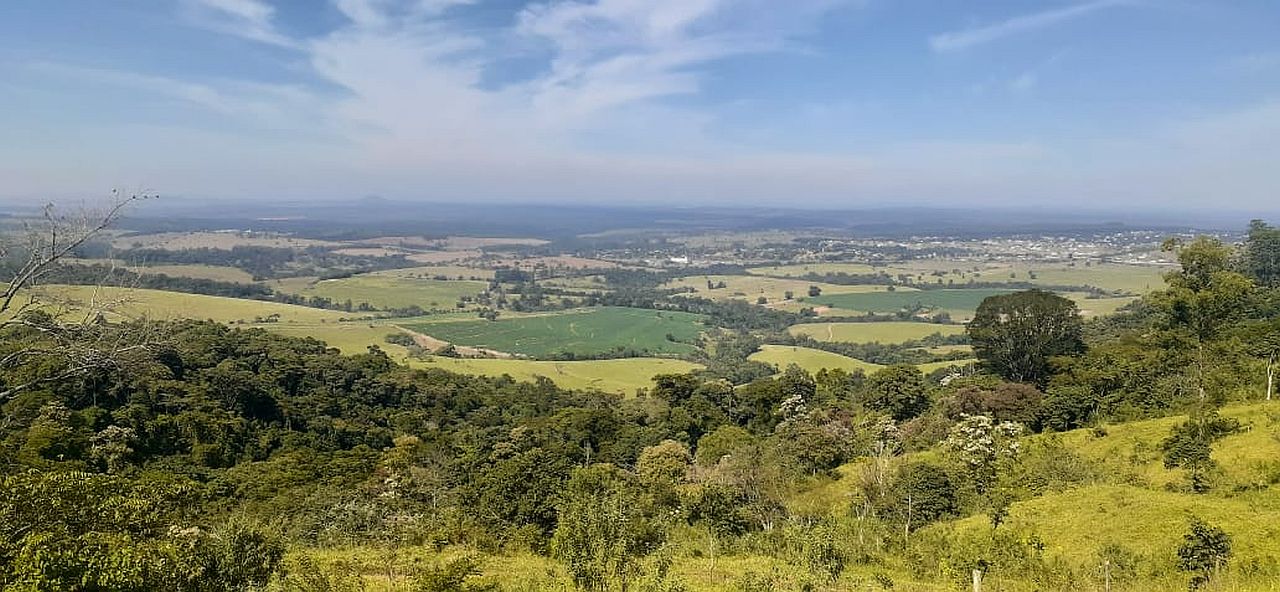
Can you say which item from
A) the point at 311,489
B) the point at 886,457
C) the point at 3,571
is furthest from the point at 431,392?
the point at 3,571

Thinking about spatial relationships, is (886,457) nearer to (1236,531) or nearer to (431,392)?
(1236,531)

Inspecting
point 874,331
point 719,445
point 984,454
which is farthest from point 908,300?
point 984,454

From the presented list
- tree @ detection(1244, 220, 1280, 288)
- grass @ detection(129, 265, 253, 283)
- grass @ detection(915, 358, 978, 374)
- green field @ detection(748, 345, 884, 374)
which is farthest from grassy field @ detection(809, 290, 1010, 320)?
grass @ detection(129, 265, 253, 283)

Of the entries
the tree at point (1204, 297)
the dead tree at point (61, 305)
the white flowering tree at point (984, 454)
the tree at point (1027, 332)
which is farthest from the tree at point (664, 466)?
the tree at point (1204, 297)

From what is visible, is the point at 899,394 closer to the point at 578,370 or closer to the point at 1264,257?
the point at 1264,257

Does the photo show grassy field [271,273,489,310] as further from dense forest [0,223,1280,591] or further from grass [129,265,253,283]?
dense forest [0,223,1280,591]

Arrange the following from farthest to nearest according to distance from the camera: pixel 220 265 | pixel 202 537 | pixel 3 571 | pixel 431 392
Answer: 1. pixel 220 265
2. pixel 431 392
3. pixel 202 537
4. pixel 3 571

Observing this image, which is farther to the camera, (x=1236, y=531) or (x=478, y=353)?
(x=478, y=353)
